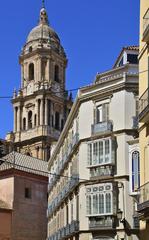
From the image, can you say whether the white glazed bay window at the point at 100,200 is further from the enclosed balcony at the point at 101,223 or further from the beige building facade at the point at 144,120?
the beige building facade at the point at 144,120

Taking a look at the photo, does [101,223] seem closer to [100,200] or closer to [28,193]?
[100,200]

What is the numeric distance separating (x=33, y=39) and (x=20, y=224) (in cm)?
3378

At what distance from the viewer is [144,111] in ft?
70.8

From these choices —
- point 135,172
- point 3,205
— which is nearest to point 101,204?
point 135,172

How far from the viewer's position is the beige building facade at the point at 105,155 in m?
31.9

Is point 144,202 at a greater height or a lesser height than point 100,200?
lesser

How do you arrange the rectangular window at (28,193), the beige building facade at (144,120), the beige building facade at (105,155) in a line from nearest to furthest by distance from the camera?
the beige building facade at (144,120), the beige building facade at (105,155), the rectangular window at (28,193)

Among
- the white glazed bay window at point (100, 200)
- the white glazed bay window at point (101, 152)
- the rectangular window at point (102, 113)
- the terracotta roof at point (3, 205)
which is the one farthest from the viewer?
the terracotta roof at point (3, 205)

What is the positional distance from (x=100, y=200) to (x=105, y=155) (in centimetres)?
247

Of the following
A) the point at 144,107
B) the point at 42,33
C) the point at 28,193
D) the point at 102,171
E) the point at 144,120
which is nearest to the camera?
the point at 144,120

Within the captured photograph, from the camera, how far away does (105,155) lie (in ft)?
108

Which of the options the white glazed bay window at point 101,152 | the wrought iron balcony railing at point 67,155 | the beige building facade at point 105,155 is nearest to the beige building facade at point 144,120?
the beige building facade at point 105,155

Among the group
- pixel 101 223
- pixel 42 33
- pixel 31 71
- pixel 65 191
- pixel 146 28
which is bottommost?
pixel 101 223

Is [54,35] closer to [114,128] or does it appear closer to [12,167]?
[12,167]
